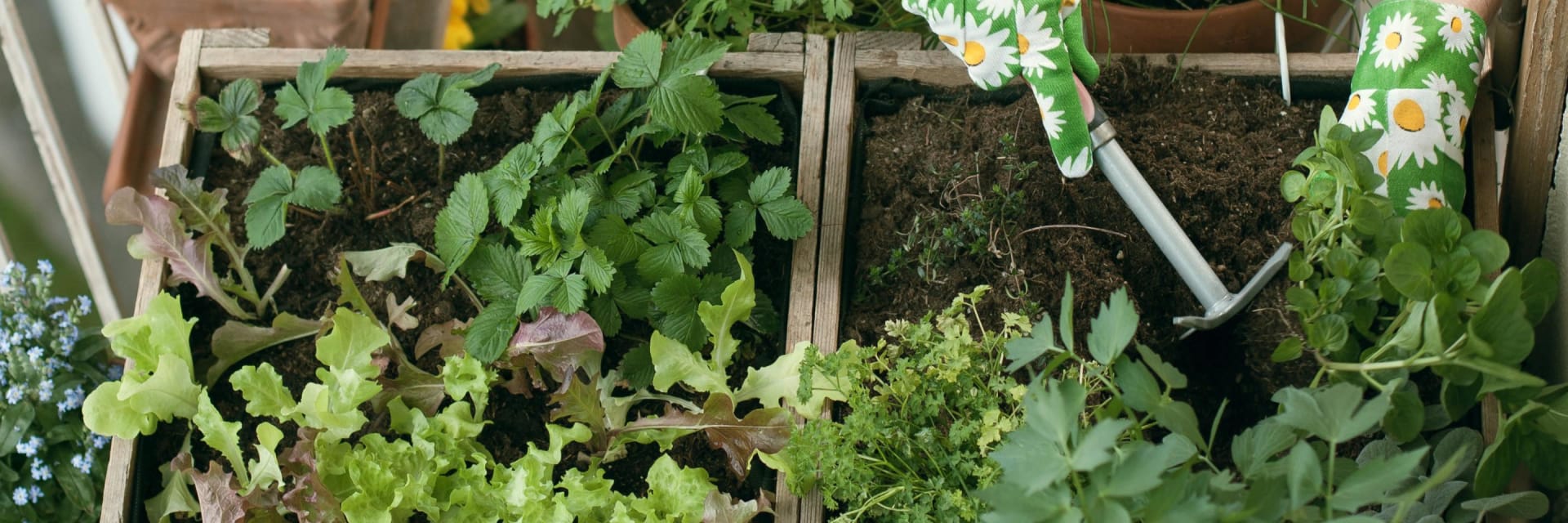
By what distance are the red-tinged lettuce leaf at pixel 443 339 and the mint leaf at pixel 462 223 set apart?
0.06 m

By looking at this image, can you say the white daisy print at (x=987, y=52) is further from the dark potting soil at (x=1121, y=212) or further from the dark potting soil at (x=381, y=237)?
the dark potting soil at (x=381, y=237)

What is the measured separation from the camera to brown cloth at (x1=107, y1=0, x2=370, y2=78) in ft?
4.93

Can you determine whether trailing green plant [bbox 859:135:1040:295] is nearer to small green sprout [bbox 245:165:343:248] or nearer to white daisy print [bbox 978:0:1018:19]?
white daisy print [bbox 978:0:1018:19]

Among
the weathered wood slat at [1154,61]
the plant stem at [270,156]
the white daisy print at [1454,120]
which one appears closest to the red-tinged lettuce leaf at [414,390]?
the plant stem at [270,156]

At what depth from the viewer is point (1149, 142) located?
3.58 feet

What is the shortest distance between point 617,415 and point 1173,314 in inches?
19.8

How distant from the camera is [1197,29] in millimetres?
1164

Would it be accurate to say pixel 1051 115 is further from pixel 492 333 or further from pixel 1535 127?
pixel 492 333

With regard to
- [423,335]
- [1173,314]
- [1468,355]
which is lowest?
[423,335]

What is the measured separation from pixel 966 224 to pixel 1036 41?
18 centimetres

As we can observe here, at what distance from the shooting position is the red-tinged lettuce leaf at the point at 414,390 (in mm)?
1114

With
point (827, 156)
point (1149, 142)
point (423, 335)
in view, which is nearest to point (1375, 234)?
point (1149, 142)

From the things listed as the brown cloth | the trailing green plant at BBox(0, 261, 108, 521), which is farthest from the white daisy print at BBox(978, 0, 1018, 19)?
the trailing green plant at BBox(0, 261, 108, 521)

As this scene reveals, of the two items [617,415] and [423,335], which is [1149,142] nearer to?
[617,415]
